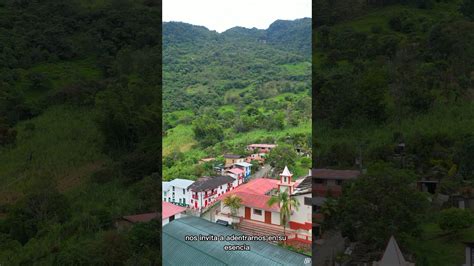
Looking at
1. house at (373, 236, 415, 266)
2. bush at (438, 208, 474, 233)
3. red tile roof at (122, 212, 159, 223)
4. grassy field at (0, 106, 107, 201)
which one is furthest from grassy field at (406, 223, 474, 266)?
grassy field at (0, 106, 107, 201)

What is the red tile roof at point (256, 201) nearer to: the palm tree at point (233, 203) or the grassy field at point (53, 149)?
the palm tree at point (233, 203)

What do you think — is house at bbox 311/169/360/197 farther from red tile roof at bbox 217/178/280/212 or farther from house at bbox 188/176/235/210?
house at bbox 188/176/235/210

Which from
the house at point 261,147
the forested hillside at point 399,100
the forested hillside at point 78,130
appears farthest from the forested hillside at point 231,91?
the forested hillside at point 399,100

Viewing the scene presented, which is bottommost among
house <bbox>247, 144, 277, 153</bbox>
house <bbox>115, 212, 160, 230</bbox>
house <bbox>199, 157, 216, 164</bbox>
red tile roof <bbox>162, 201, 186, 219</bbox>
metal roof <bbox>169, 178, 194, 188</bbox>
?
house <bbox>115, 212, 160, 230</bbox>

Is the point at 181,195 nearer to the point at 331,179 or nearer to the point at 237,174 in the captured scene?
the point at 237,174

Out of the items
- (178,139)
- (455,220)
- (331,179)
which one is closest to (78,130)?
(178,139)

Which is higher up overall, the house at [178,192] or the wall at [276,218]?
the house at [178,192]
